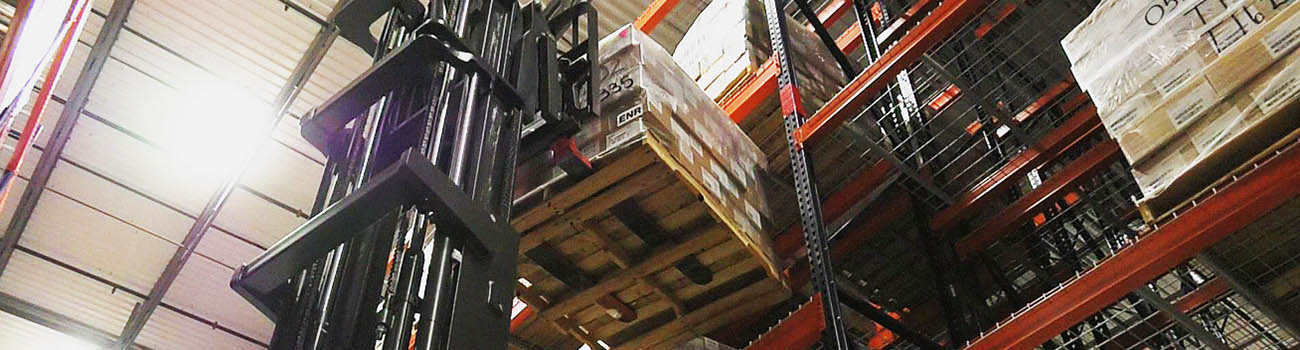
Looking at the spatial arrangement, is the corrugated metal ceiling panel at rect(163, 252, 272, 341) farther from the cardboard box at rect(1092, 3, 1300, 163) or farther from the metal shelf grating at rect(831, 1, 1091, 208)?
the cardboard box at rect(1092, 3, 1300, 163)

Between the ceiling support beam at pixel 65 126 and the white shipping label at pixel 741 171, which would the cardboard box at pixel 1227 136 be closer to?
the white shipping label at pixel 741 171

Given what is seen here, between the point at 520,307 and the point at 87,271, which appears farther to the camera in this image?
the point at 87,271

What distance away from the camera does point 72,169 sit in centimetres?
1091

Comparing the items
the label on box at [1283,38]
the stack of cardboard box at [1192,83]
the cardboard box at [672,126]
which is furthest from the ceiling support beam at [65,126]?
the label on box at [1283,38]

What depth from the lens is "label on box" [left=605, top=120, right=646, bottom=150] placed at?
15.3ft

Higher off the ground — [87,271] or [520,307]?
[87,271]

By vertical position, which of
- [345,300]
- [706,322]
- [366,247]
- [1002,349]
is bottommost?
[345,300]

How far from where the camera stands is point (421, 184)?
2820 millimetres

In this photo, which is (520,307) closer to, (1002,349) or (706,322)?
(706,322)

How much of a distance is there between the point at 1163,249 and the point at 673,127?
87.3 inches

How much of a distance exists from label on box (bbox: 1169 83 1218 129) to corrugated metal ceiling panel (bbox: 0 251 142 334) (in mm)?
12194

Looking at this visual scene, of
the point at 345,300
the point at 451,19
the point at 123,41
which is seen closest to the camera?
the point at 345,300

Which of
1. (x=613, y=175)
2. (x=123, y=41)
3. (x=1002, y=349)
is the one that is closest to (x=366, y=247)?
(x=613, y=175)

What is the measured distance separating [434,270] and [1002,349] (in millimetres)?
2645
